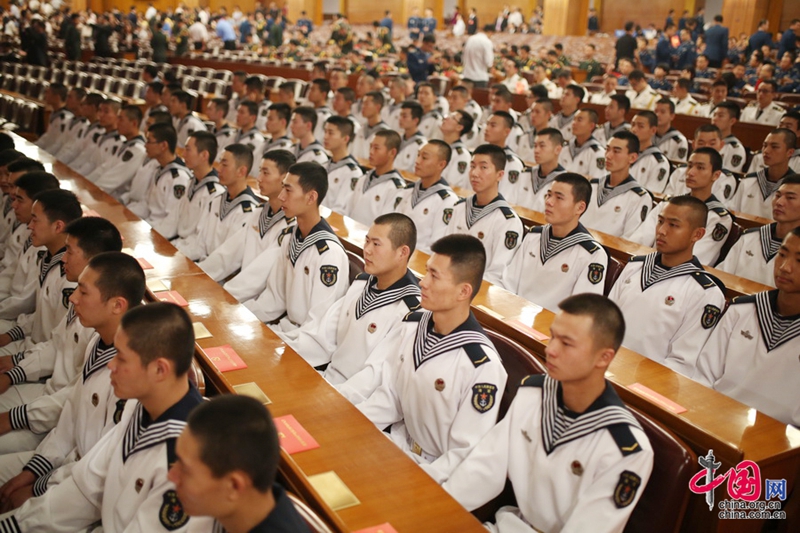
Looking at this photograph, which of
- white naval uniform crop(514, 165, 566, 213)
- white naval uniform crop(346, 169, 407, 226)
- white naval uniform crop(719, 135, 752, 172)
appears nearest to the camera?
white naval uniform crop(346, 169, 407, 226)

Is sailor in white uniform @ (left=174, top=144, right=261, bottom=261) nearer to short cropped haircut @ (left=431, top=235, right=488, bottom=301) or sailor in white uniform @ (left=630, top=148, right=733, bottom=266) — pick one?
short cropped haircut @ (left=431, top=235, right=488, bottom=301)

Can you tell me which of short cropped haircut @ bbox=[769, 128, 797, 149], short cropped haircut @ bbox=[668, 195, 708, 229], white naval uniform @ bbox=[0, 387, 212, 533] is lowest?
white naval uniform @ bbox=[0, 387, 212, 533]

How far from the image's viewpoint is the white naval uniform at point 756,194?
6.26 meters

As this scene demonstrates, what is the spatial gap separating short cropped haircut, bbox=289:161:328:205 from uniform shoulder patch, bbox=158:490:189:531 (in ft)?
7.70

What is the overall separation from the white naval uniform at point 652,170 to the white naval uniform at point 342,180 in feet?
9.59

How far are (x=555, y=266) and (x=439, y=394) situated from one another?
1862mm

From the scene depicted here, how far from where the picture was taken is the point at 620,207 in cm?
581

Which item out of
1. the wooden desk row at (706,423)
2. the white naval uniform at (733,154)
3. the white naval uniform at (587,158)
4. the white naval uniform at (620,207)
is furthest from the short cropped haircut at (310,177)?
the white naval uniform at (733,154)

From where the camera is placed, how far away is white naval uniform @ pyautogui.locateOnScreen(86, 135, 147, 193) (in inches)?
279

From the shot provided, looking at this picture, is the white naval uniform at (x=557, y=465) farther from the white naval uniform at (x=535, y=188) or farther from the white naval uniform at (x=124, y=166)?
the white naval uniform at (x=124, y=166)

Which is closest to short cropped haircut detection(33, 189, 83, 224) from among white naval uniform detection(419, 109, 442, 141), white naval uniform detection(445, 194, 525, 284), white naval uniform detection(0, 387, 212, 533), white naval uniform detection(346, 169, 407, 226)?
white naval uniform detection(0, 387, 212, 533)

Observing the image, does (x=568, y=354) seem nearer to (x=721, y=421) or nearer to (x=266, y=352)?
(x=721, y=421)

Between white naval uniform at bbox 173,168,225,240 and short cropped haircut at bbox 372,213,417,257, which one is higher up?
short cropped haircut at bbox 372,213,417,257

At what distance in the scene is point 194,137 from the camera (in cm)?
552
